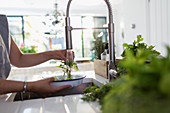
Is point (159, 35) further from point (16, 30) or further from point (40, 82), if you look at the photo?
point (16, 30)

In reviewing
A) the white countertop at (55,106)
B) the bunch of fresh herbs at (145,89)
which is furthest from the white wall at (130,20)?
the bunch of fresh herbs at (145,89)

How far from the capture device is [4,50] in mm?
1105

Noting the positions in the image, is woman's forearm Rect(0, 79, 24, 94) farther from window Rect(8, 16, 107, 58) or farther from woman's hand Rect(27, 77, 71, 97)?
window Rect(8, 16, 107, 58)

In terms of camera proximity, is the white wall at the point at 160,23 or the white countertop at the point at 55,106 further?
the white wall at the point at 160,23

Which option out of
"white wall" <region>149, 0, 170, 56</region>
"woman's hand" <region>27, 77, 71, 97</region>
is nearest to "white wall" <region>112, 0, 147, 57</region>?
"white wall" <region>149, 0, 170, 56</region>

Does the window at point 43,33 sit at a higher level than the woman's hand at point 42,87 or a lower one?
higher

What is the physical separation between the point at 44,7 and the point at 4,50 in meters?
5.48

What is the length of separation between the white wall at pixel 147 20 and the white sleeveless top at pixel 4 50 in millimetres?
2144

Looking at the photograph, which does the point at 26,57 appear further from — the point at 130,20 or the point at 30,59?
the point at 130,20

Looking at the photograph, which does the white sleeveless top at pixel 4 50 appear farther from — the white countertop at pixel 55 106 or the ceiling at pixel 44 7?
the ceiling at pixel 44 7

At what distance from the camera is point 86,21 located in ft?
23.5

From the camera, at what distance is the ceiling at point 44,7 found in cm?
556

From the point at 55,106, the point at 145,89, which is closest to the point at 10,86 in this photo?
the point at 55,106

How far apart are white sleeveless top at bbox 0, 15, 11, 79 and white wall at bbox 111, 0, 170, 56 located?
2.14 meters
